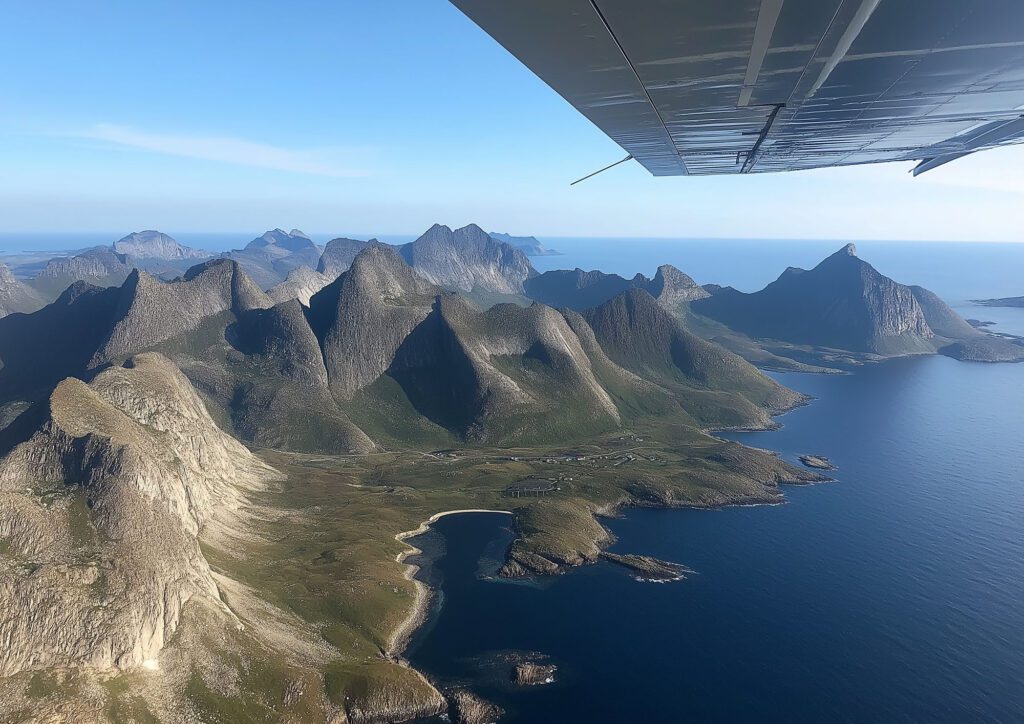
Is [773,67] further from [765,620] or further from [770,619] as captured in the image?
[770,619]

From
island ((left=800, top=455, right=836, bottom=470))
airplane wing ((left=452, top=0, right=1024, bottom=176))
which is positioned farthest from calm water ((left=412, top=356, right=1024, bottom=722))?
airplane wing ((left=452, top=0, right=1024, bottom=176))

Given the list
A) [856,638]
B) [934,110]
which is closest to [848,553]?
[856,638]

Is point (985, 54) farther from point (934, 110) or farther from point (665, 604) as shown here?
point (665, 604)

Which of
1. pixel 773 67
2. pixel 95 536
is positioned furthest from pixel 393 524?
pixel 773 67

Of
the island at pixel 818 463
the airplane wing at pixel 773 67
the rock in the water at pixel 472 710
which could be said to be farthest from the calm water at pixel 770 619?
the airplane wing at pixel 773 67

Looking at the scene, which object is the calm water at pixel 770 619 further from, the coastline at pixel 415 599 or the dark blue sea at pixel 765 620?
the coastline at pixel 415 599

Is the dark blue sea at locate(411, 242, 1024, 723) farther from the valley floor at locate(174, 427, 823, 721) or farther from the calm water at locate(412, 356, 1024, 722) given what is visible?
the valley floor at locate(174, 427, 823, 721)
